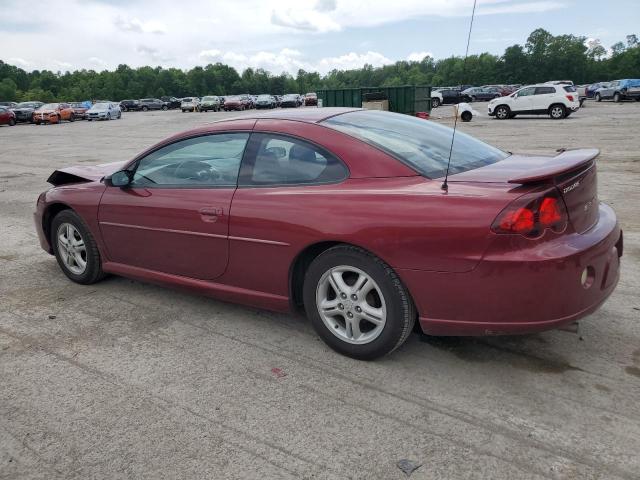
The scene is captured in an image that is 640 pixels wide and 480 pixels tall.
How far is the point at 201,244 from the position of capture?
150 inches

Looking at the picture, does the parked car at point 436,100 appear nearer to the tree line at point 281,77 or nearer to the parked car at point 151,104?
the parked car at point 151,104

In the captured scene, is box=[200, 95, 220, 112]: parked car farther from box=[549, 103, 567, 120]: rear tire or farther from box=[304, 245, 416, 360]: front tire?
box=[304, 245, 416, 360]: front tire

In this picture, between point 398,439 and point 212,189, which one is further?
point 212,189

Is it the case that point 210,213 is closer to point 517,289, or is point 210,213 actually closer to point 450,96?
point 517,289

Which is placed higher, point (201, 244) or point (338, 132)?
point (338, 132)

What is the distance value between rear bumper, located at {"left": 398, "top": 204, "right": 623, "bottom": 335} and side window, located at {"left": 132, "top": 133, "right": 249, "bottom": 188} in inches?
59.8

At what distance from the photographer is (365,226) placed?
304 centimetres

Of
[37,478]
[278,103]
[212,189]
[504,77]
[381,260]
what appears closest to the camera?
[37,478]

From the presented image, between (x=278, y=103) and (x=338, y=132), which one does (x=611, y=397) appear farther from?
(x=278, y=103)

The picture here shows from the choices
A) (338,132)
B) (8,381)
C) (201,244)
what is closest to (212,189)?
(201,244)

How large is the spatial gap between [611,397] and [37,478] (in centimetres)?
275

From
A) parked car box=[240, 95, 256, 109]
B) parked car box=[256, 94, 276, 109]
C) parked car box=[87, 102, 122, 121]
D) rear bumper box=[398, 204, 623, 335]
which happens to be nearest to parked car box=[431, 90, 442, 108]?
parked car box=[256, 94, 276, 109]

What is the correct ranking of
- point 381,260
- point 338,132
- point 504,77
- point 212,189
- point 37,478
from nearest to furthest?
point 37,478 → point 381,260 → point 338,132 → point 212,189 → point 504,77

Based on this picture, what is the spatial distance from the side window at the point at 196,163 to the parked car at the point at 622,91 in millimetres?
44384
